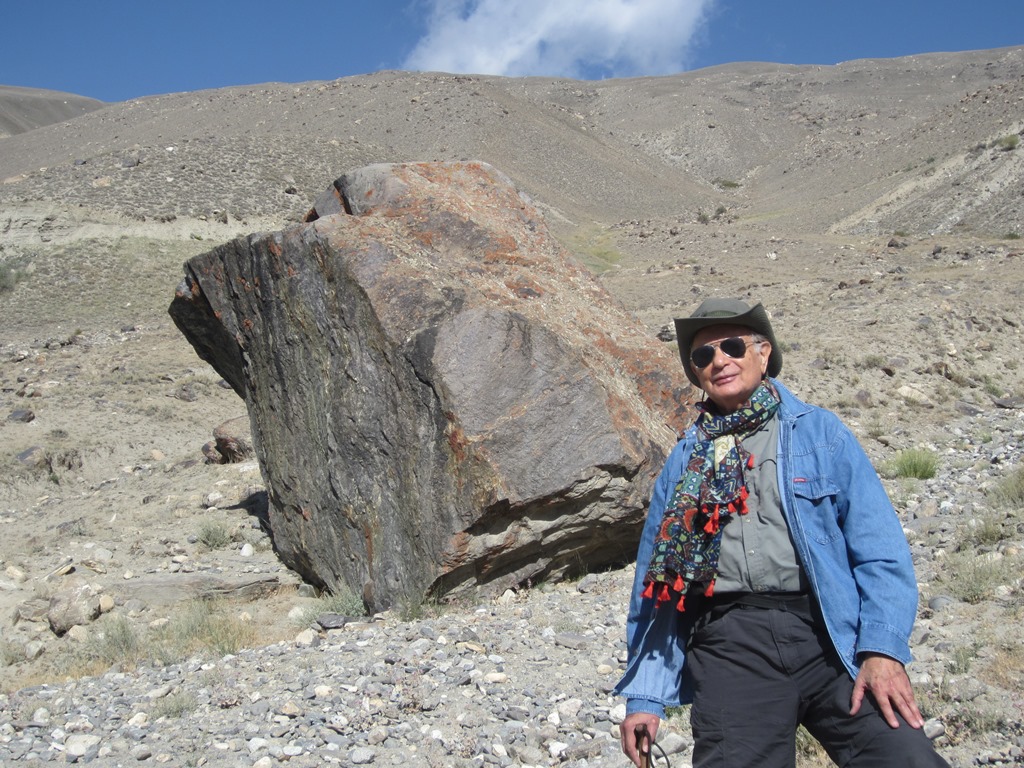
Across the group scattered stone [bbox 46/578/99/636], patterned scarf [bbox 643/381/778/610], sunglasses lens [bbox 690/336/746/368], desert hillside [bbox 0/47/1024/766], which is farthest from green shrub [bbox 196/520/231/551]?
sunglasses lens [bbox 690/336/746/368]

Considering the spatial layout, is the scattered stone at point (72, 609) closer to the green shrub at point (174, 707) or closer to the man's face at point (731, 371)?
the green shrub at point (174, 707)

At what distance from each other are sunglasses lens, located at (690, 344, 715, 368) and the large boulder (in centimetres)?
303

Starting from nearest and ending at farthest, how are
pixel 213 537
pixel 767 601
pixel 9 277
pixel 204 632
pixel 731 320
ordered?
pixel 767 601 → pixel 731 320 → pixel 204 632 → pixel 213 537 → pixel 9 277

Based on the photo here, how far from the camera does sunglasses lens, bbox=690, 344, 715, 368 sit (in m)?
2.87

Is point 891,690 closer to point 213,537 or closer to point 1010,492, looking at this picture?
point 1010,492

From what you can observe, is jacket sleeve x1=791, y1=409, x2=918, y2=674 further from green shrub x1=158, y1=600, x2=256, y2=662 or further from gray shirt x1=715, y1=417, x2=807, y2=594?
green shrub x1=158, y1=600, x2=256, y2=662

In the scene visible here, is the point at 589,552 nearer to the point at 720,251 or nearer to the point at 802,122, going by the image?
the point at 720,251

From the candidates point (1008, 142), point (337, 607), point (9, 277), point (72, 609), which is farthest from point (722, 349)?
point (1008, 142)

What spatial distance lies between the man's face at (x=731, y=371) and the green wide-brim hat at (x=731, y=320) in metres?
0.03

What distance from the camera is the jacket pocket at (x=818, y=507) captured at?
2547 mm

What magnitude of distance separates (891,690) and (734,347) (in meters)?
1.04

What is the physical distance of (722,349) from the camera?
2.86 metres

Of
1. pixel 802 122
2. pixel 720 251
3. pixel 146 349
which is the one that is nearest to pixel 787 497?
pixel 146 349

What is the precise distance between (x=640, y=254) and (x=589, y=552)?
71.6 ft
